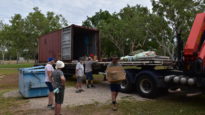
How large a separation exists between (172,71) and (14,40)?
3158 centimetres

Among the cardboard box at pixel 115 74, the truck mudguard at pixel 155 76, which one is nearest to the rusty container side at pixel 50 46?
the truck mudguard at pixel 155 76

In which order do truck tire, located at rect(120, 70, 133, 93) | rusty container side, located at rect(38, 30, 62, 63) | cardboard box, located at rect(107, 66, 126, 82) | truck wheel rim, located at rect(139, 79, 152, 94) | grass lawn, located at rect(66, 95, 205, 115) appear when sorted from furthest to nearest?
rusty container side, located at rect(38, 30, 62, 63) → truck tire, located at rect(120, 70, 133, 93) → truck wheel rim, located at rect(139, 79, 152, 94) → cardboard box, located at rect(107, 66, 126, 82) → grass lawn, located at rect(66, 95, 205, 115)

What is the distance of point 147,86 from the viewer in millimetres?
7312

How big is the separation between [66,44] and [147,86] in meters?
6.41

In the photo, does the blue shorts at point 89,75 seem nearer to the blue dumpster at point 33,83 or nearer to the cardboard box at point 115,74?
the blue dumpster at point 33,83

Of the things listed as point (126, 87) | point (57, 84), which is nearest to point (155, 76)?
point (126, 87)

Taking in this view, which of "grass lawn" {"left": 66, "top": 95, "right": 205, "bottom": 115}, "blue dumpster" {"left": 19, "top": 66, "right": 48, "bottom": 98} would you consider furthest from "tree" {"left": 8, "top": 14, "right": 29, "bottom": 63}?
"grass lawn" {"left": 66, "top": 95, "right": 205, "bottom": 115}

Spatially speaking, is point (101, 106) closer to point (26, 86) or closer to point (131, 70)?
point (131, 70)

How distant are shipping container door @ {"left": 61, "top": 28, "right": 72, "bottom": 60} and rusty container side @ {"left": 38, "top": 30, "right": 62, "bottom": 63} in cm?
41

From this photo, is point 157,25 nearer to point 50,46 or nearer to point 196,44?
point 50,46

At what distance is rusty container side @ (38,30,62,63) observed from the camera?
42.1 ft

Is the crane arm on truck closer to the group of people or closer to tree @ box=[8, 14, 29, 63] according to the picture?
the group of people

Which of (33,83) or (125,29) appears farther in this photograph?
(125,29)

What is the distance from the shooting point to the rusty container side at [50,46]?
12.8m
